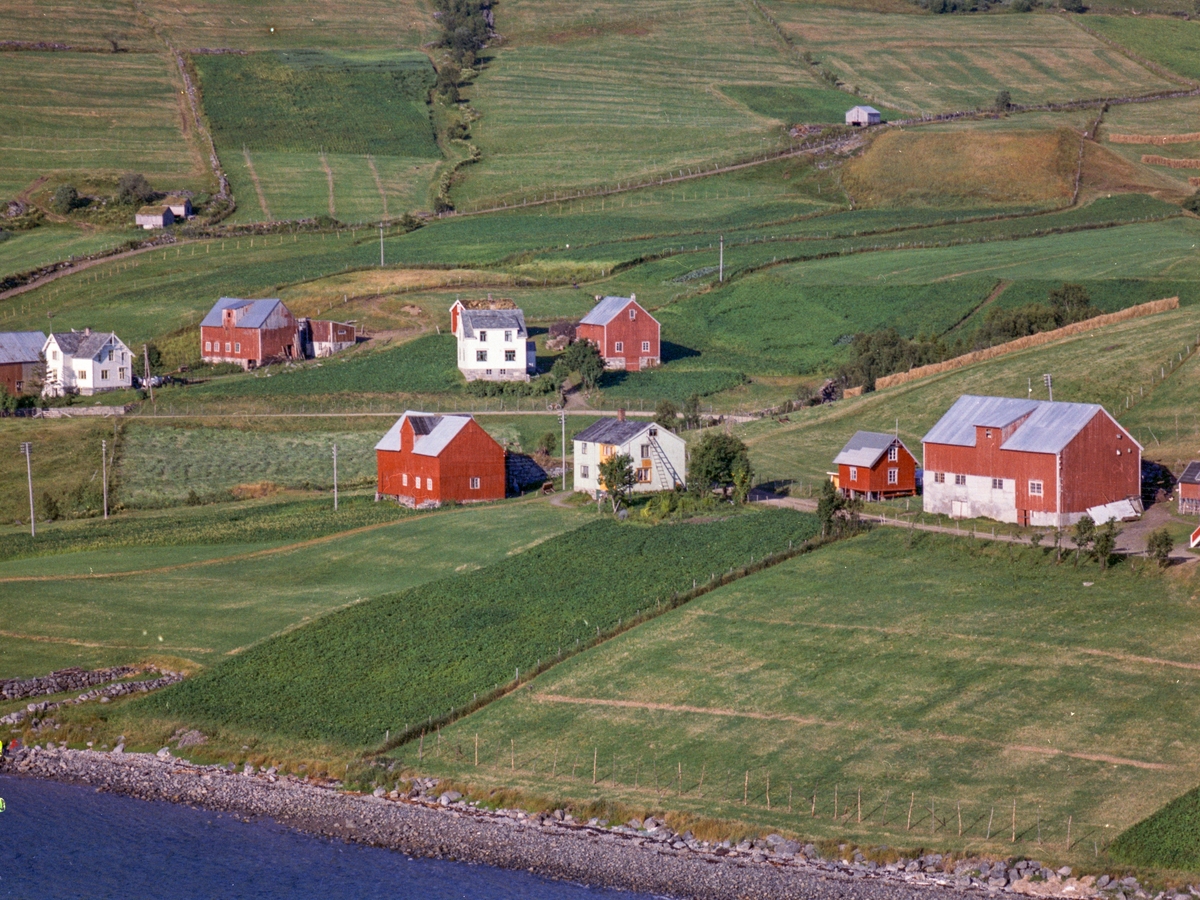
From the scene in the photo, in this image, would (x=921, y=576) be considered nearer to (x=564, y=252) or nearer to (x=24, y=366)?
(x=24, y=366)

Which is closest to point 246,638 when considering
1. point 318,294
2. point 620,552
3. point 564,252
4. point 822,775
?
point 620,552

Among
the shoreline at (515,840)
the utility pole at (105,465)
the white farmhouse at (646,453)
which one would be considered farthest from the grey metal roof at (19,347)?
the shoreline at (515,840)

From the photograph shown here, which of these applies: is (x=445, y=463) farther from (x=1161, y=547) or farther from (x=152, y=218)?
(x=152, y=218)

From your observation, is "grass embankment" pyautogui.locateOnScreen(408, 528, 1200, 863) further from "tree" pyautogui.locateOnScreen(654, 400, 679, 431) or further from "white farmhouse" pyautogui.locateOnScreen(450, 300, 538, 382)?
"white farmhouse" pyautogui.locateOnScreen(450, 300, 538, 382)

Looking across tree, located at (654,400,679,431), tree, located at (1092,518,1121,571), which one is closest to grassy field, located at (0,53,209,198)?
tree, located at (654,400,679,431)

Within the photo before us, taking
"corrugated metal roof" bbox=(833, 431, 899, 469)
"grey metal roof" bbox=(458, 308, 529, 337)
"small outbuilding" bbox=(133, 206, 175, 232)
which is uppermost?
"small outbuilding" bbox=(133, 206, 175, 232)
